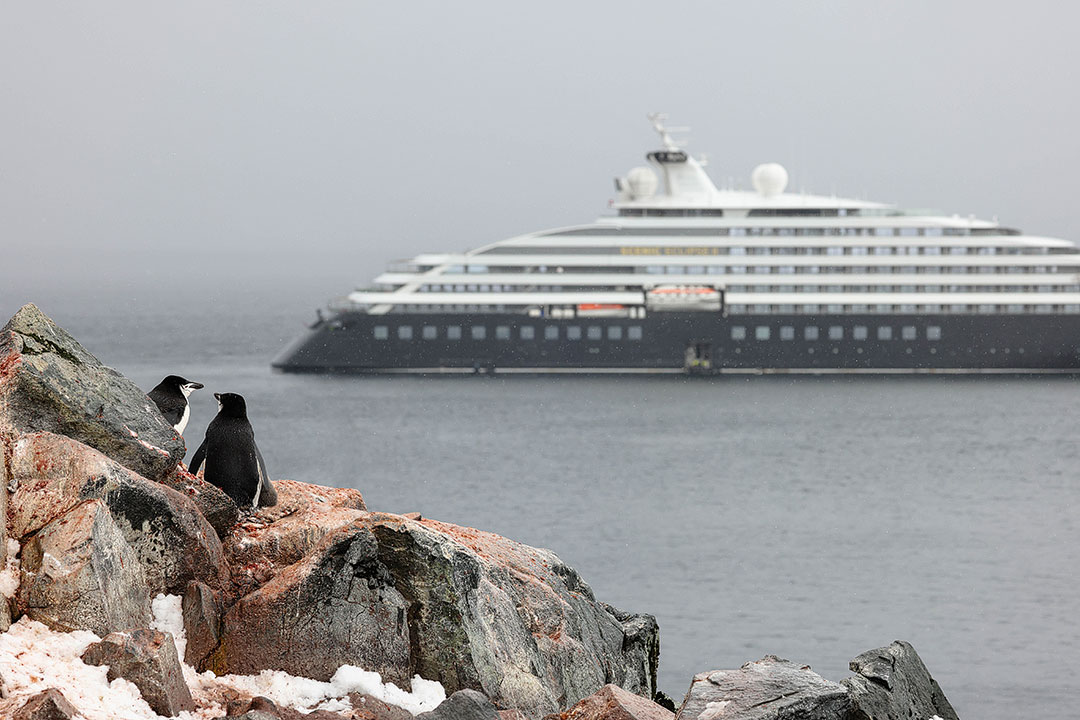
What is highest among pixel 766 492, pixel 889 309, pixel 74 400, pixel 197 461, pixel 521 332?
pixel 74 400

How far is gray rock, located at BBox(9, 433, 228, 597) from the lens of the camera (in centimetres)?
725

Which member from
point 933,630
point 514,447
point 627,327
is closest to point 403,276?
point 627,327

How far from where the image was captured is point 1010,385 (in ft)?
204

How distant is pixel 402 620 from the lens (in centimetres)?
790

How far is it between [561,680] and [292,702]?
2001 mm

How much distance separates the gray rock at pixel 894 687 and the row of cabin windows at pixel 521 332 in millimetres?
53326

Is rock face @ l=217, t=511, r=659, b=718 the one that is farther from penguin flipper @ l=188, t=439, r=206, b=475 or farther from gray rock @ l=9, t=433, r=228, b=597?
penguin flipper @ l=188, t=439, r=206, b=475

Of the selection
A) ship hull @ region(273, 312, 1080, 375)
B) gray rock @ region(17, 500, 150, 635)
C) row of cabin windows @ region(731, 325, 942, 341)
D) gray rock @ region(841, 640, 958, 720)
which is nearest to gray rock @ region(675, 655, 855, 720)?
gray rock @ region(841, 640, 958, 720)

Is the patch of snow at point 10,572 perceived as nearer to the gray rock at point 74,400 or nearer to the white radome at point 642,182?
the gray rock at point 74,400

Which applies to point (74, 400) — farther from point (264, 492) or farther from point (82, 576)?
point (82, 576)

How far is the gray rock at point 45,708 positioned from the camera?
5.77 meters

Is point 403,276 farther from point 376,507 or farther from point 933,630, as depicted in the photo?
point 933,630

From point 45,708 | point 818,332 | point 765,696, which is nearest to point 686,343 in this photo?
point 818,332

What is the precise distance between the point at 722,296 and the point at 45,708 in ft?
193
